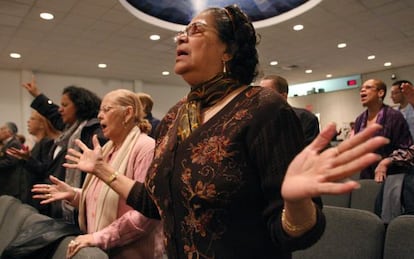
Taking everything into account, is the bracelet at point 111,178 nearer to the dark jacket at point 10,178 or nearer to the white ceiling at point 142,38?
the dark jacket at point 10,178

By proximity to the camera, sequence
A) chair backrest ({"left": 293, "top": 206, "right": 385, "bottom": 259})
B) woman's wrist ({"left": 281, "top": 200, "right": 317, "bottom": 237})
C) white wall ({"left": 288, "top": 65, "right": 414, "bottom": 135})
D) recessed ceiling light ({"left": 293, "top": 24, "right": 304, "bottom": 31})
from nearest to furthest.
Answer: woman's wrist ({"left": 281, "top": 200, "right": 317, "bottom": 237})
chair backrest ({"left": 293, "top": 206, "right": 385, "bottom": 259})
recessed ceiling light ({"left": 293, "top": 24, "right": 304, "bottom": 31})
white wall ({"left": 288, "top": 65, "right": 414, "bottom": 135})

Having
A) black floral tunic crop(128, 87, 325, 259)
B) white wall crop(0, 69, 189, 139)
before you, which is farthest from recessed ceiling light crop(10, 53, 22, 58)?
black floral tunic crop(128, 87, 325, 259)

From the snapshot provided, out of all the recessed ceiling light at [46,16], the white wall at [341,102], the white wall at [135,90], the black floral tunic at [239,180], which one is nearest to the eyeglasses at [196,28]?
the black floral tunic at [239,180]

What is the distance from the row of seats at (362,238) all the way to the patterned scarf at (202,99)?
2.56ft

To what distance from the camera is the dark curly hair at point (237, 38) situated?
0.95 meters

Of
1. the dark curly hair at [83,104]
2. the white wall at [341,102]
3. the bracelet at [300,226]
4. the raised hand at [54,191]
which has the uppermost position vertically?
the white wall at [341,102]

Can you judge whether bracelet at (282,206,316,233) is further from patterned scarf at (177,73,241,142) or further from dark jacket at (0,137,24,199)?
dark jacket at (0,137,24,199)

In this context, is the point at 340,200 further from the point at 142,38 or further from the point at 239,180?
the point at 142,38

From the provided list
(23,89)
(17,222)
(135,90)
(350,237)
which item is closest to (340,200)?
(350,237)

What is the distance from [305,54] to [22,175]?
20.1ft

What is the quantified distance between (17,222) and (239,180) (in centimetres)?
187

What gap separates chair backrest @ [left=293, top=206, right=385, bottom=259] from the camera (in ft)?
4.04

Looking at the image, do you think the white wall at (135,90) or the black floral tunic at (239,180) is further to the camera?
the white wall at (135,90)

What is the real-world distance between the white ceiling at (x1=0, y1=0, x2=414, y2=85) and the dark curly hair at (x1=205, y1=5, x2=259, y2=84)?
371 centimetres
